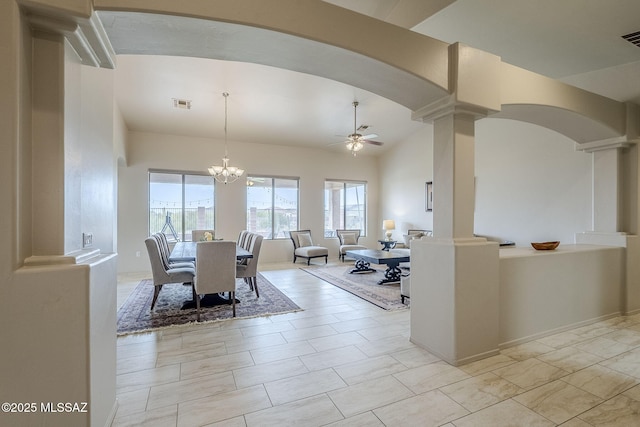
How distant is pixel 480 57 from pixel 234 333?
361cm

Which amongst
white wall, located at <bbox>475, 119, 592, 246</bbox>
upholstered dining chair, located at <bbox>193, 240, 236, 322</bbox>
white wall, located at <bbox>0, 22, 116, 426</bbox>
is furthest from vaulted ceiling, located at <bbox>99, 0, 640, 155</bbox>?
upholstered dining chair, located at <bbox>193, 240, 236, 322</bbox>

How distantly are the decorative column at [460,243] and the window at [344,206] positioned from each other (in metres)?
6.05

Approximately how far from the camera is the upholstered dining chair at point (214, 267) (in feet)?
11.5

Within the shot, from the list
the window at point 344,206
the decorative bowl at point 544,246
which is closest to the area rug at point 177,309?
the decorative bowl at point 544,246

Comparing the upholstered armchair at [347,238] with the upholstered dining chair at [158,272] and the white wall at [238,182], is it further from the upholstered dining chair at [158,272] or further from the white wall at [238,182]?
the upholstered dining chair at [158,272]

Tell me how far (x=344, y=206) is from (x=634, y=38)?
6.66m

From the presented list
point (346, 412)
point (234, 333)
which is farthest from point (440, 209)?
point (234, 333)

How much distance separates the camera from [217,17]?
1.62 m

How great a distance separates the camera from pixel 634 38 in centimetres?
329

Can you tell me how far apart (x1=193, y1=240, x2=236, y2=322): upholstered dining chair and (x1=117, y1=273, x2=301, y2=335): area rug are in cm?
23

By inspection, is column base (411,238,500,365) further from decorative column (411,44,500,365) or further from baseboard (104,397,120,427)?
baseboard (104,397,120,427)

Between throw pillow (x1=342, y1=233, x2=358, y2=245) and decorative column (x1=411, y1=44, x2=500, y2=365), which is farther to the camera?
throw pillow (x1=342, y1=233, x2=358, y2=245)

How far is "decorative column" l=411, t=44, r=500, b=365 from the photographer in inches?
96.0

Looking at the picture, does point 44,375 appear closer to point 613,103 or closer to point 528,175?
point 613,103
